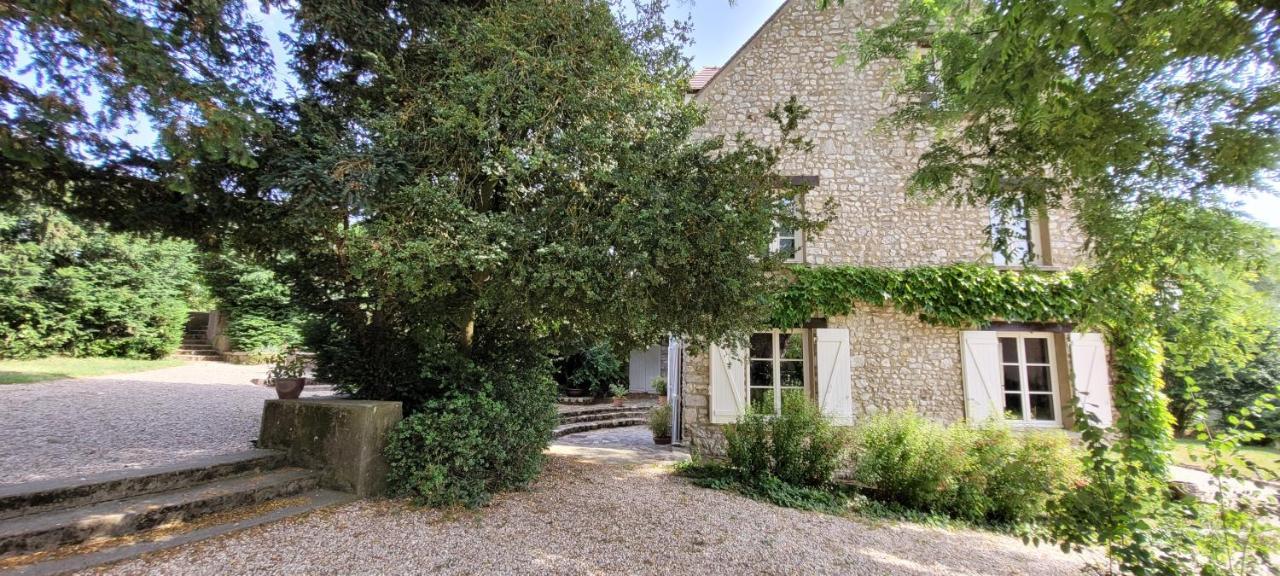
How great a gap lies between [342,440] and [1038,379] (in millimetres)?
8677

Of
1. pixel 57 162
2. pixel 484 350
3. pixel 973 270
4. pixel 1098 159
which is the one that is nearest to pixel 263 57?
pixel 57 162

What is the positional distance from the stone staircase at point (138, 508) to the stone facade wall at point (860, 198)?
4.84m

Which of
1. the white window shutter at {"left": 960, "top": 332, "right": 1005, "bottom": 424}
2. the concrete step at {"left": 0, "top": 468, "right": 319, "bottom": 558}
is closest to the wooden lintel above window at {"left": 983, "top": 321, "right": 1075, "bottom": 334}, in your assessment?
the white window shutter at {"left": 960, "top": 332, "right": 1005, "bottom": 424}

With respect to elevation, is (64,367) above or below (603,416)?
above

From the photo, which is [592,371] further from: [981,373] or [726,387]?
[981,373]

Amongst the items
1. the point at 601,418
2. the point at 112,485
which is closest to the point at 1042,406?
the point at 601,418

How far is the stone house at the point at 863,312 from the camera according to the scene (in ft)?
23.0

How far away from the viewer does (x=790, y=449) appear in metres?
5.66

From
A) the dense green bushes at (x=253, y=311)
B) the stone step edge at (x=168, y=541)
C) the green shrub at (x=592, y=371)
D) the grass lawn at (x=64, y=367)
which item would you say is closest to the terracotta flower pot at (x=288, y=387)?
the stone step edge at (x=168, y=541)

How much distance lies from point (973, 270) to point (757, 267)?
4770 millimetres

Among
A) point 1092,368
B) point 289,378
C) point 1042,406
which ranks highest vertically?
point 1092,368

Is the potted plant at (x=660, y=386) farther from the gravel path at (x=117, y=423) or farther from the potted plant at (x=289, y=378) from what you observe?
the potted plant at (x=289, y=378)

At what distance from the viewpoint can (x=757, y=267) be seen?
4055 millimetres

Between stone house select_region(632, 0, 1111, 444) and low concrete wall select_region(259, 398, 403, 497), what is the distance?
4.16 metres
